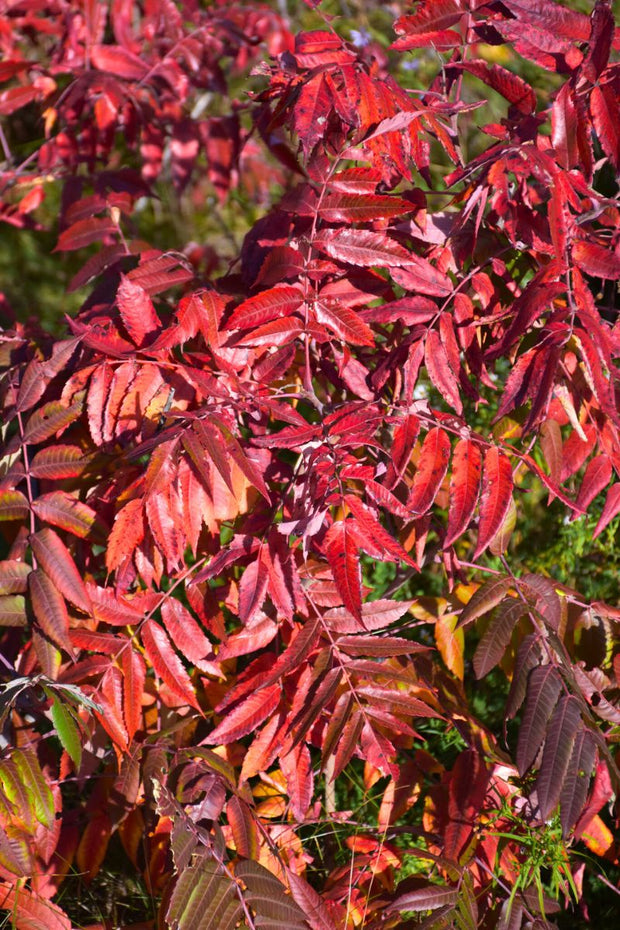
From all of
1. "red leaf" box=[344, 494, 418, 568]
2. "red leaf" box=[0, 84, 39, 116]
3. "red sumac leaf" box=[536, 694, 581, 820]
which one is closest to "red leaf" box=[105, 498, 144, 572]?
"red leaf" box=[344, 494, 418, 568]

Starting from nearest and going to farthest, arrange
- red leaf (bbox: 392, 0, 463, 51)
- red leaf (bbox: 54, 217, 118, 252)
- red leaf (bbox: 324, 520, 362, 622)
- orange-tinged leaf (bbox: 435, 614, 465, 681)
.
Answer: red leaf (bbox: 324, 520, 362, 622) < red leaf (bbox: 392, 0, 463, 51) < orange-tinged leaf (bbox: 435, 614, 465, 681) < red leaf (bbox: 54, 217, 118, 252)

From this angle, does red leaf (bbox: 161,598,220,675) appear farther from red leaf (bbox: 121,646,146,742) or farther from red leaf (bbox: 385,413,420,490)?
red leaf (bbox: 385,413,420,490)

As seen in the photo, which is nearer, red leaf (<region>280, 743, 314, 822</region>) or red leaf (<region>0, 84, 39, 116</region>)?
red leaf (<region>280, 743, 314, 822</region>)

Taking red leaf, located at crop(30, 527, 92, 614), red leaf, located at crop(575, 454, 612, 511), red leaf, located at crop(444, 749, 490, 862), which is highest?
red leaf, located at crop(30, 527, 92, 614)

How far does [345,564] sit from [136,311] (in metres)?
0.56

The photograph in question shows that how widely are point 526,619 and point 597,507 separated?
777 mm

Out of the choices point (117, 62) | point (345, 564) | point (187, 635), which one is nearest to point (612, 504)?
point (345, 564)

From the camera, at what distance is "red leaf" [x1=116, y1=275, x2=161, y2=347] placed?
1430 millimetres

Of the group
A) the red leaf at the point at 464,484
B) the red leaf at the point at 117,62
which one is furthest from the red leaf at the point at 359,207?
the red leaf at the point at 117,62

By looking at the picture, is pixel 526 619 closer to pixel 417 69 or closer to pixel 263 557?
pixel 263 557

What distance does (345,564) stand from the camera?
47.7 inches

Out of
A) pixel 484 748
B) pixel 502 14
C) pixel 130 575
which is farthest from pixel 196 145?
pixel 484 748

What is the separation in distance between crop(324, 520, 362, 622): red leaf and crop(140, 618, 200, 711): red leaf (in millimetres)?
376

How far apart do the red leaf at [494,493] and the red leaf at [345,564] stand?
0.18 meters
